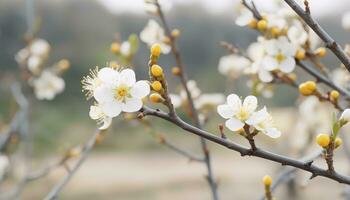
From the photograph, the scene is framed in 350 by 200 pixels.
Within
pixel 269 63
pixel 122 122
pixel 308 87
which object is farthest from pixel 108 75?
pixel 122 122

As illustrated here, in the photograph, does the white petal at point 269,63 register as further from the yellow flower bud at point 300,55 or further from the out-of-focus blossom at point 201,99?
the out-of-focus blossom at point 201,99

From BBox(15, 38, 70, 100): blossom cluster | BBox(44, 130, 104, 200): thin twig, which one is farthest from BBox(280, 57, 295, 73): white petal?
BBox(15, 38, 70, 100): blossom cluster

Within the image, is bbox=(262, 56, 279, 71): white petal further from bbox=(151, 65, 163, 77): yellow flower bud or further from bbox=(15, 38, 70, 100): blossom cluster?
bbox=(15, 38, 70, 100): blossom cluster

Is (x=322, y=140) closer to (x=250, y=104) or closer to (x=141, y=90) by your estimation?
Result: (x=250, y=104)

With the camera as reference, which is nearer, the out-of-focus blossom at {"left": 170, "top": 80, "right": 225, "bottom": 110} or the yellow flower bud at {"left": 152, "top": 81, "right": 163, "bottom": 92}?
the yellow flower bud at {"left": 152, "top": 81, "right": 163, "bottom": 92}

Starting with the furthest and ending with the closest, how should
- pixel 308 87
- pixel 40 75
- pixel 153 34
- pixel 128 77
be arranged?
pixel 40 75
pixel 153 34
pixel 308 87
pixel 128 77
